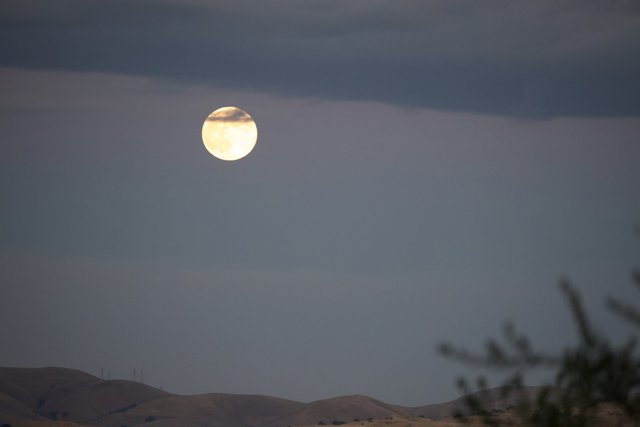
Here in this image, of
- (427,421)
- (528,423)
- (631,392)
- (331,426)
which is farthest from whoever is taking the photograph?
(331,426)

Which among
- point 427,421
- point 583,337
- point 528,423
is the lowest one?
point 528,423

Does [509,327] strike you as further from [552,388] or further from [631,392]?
[631,392]

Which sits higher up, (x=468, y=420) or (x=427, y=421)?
(x=427, y=421)

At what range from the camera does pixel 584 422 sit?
18.6 meters

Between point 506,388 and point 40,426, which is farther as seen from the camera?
point 40,426

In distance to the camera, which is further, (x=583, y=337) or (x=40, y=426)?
(x=40, y=426)

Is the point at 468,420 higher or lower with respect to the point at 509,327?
lower

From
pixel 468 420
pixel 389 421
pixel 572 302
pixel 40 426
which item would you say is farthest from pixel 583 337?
pixel 40 426

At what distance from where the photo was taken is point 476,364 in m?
19.2

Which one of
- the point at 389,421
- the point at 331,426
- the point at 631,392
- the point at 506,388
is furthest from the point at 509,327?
the point at 331,426

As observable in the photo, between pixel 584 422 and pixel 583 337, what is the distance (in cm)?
135

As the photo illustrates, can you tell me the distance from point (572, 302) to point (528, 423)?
2009 mm

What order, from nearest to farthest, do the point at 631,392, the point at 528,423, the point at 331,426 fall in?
the point at 528,423 < the point at 631,392 < the point at 331,426

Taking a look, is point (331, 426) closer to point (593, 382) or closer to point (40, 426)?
point (40, 426)
